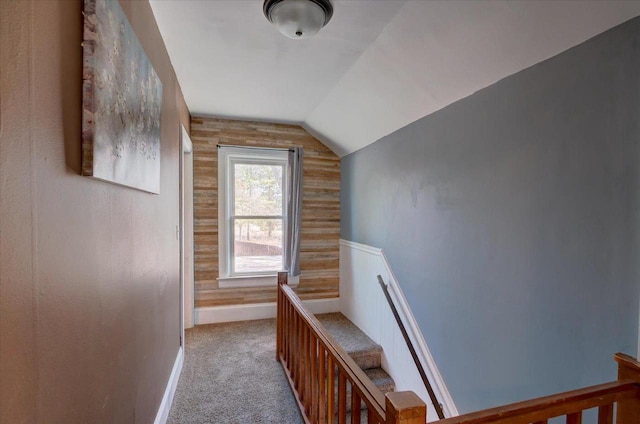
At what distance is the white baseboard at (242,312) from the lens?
137 inches

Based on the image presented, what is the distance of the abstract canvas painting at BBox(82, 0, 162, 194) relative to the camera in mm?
854

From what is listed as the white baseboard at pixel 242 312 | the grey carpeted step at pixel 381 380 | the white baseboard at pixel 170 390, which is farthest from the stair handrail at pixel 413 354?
the white baseboard at pixel 170 390

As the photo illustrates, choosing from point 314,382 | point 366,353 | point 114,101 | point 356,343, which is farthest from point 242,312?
point 114,101

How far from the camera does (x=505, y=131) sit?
5.36ft

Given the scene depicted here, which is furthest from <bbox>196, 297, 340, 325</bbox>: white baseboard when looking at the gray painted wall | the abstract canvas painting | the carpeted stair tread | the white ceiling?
the abstract canvas painting

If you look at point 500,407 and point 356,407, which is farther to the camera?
point 356,407

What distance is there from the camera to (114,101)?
1.01m

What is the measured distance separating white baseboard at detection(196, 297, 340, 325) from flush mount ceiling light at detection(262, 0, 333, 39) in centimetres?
301

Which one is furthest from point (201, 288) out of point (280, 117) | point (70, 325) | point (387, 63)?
point (387, 63)

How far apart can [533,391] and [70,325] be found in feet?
6.38

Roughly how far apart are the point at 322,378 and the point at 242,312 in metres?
2.27

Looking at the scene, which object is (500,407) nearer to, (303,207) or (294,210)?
(294,210)

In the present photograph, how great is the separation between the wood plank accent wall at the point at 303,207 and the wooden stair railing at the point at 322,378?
1.18 meters

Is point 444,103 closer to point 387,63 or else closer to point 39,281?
point 387,63
